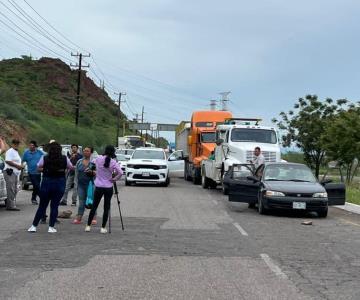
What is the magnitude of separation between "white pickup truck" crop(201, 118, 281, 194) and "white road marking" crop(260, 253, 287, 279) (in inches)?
555

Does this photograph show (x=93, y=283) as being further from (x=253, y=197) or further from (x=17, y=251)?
(x=253, y=197)

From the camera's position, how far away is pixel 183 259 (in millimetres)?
9367

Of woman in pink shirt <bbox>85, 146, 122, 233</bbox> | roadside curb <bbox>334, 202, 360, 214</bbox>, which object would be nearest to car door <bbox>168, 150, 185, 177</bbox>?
roadside curb <bbox>334, 202, 360, 214</bbox>

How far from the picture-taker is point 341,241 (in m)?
11.9

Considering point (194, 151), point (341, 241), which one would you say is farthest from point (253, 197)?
point (194, 151)

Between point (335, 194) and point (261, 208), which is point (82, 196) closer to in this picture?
point (261, 208)

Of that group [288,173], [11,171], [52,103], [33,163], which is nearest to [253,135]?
[288,173]

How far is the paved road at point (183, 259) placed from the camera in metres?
7.29

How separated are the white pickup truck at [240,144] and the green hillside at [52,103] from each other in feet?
96.8

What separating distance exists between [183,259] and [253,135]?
1628 cm

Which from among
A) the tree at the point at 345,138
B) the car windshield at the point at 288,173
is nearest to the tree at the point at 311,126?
the tree at the point at 345,138

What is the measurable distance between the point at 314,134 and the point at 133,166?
19474mm

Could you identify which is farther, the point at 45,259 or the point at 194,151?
the point at 194,151

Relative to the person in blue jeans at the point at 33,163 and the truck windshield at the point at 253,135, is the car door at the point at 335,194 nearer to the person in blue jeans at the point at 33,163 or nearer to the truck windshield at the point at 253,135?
the person in blue jeans at the point at 33,163
